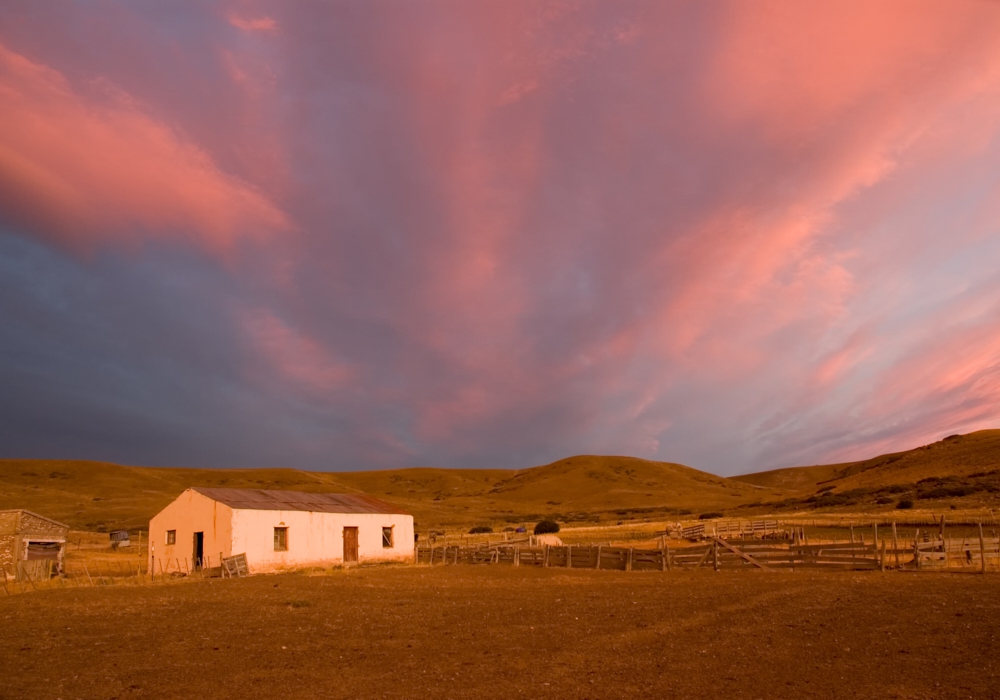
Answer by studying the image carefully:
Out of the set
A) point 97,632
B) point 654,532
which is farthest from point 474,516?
point 97,632

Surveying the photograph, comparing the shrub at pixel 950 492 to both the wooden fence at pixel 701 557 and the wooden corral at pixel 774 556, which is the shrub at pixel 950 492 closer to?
the wooden corral at pixel 774 556

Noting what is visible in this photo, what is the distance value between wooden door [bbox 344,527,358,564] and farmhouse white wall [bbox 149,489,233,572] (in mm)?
A: 8526

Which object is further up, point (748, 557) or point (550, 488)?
point (550, 488)

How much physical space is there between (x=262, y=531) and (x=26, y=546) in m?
12.5

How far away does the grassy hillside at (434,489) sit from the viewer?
96688 mm

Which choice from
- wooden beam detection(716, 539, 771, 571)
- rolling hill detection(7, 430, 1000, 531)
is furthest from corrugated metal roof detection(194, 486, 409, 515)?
rolling hill detection(7, 430, 1000, 531)

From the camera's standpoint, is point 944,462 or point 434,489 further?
point 434,489

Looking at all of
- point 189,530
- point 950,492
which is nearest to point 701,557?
point 189,530

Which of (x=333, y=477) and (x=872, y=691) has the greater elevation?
(x=333, y=477)

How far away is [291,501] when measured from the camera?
41.2m

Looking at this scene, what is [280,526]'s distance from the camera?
3825cm

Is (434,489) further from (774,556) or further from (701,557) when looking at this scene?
(774,556)

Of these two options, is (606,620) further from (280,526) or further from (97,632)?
(280,526)

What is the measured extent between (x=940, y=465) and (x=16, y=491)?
12380cm
